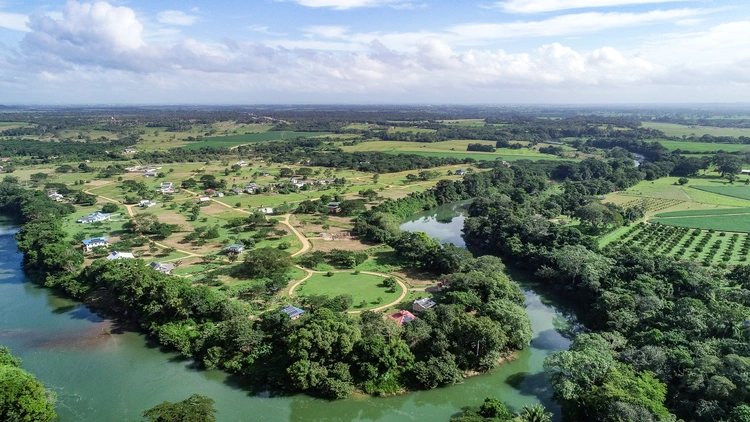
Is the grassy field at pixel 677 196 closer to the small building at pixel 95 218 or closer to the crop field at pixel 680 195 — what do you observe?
the crop field at pixel 680 195

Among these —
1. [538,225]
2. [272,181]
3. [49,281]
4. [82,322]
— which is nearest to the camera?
[82,322]

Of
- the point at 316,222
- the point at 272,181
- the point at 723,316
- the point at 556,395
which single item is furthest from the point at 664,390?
the point at 272,181

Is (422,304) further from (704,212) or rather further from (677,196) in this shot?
(677,196)

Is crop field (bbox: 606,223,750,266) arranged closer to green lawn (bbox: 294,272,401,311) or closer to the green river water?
the green river water

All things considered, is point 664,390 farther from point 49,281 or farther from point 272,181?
point 272,181

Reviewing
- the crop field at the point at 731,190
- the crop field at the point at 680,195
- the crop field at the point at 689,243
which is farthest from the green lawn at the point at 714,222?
the crop field at the point at 731,190
